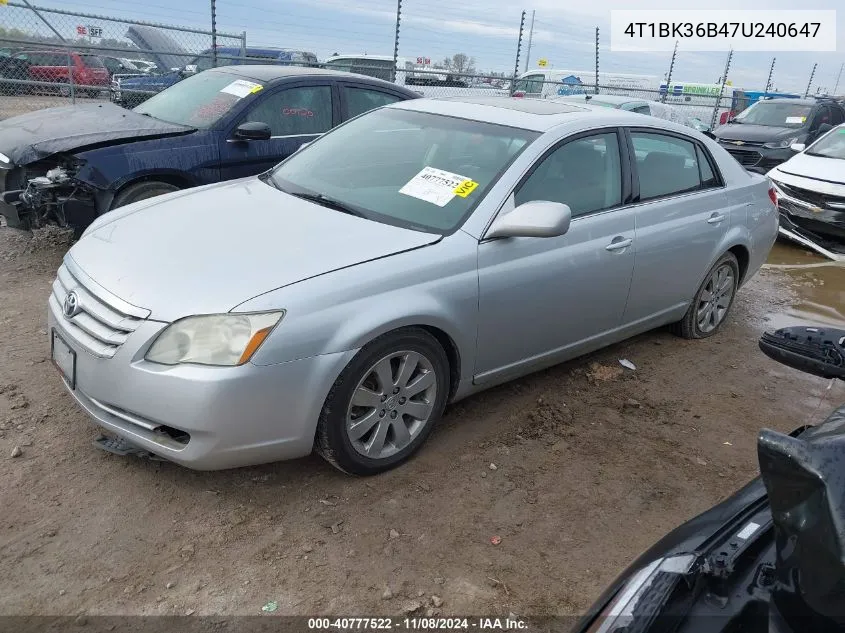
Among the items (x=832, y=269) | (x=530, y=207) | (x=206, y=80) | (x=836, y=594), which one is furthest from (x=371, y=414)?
(x=832, y=269)

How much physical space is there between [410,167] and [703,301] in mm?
2591

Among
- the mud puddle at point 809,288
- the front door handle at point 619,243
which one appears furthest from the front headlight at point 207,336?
the mud puddle at point 809,288

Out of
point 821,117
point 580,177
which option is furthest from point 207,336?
point 821,117

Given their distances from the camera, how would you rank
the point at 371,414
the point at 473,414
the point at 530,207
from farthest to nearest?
the point at 473,414 < the point at 530,207 < the point at 371,414

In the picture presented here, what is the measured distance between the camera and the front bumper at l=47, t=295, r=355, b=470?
2.60 m

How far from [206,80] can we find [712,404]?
17.0ft

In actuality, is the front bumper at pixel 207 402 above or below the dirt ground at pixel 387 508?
above

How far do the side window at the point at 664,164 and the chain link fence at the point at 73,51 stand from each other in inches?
292

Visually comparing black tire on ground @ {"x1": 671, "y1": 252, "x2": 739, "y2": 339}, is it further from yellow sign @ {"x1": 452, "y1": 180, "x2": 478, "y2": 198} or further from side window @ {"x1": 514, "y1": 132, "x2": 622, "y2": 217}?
yellow sign @ {"x1": 452, "y1": 180, "x2": 478, "y2": 198}

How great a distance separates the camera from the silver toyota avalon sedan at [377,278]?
8.77 ft

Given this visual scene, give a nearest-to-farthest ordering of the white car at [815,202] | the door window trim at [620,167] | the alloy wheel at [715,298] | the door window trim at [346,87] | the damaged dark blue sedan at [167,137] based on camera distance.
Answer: the door window trim at [620,167], the alloy wheel at [715,298], the damaged dark blue sedan at [167,137], the door window trim at [346,87], the white car at [815,202]

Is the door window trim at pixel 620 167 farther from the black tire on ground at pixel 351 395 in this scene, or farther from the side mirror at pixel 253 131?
the side mirror at pixel 253 131

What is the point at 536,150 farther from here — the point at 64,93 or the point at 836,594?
the point at 64,93

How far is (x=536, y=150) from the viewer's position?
3.59 meters
